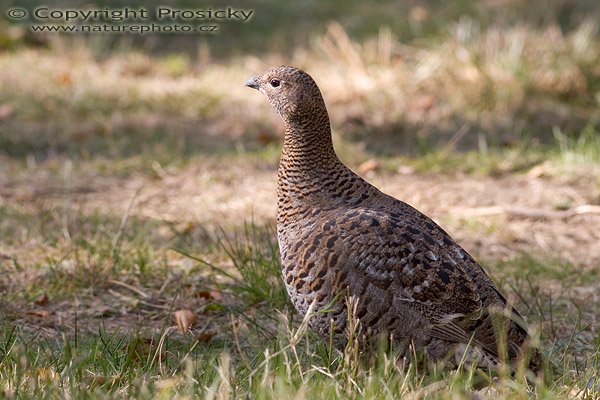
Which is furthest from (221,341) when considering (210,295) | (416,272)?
(416,272)

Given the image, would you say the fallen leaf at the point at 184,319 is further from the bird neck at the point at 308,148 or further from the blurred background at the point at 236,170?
the bird neck at the point at 308,148

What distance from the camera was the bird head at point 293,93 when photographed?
423 centimetres

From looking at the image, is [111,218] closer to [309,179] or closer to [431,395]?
[309,179]

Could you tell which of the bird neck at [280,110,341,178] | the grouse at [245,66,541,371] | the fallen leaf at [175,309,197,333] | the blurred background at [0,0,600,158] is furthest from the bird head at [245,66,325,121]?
the blurred background at [0,0,600,158]

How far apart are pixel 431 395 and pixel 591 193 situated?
12.0ft

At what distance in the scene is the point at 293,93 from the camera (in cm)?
424

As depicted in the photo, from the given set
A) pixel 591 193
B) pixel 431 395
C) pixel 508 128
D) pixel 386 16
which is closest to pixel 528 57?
pixel 508 128

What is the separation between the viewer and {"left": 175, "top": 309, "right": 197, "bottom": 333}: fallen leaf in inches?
172

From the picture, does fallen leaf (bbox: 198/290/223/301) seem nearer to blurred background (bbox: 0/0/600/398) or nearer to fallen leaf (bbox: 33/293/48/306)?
blurred background (bbox: 0/0/600/398)

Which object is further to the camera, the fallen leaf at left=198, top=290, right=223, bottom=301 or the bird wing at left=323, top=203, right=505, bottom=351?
the fallen leaf at left=198, top=290, right=223, bottom=301

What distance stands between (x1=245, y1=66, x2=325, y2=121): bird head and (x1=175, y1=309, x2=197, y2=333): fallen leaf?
1008 mm

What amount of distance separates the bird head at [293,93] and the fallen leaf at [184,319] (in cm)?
101

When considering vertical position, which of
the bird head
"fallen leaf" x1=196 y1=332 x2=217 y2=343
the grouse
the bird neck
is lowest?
"fallen leaf" x1=196 y1=332 x2=217 y2=343

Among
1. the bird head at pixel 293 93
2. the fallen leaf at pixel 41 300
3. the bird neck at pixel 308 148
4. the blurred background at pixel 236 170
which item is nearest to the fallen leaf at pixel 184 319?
the blurred background at pixel 236 170
